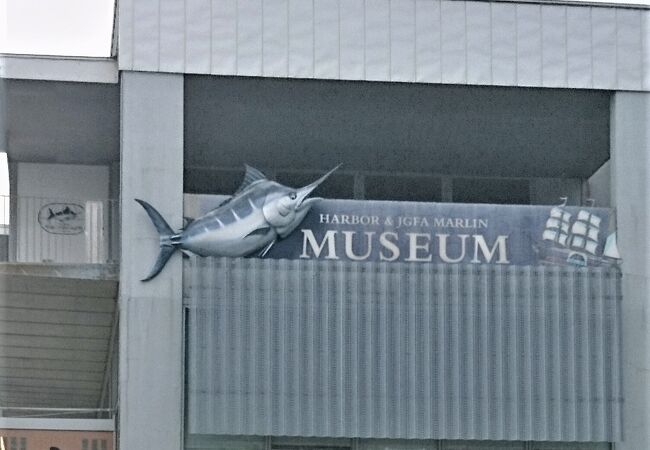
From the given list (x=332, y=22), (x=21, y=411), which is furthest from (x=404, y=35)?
(x=21, y=411)

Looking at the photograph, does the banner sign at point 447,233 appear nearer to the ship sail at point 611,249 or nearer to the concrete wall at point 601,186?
the ship sail at point 611,249

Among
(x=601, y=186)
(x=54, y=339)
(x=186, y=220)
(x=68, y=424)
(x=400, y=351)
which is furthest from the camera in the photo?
(x=54, y=339)

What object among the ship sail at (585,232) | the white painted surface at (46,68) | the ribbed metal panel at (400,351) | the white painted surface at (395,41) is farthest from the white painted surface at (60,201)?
the ship sail at (585,232)

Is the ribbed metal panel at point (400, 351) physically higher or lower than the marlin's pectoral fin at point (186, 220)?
lower

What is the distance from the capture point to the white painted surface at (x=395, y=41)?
23.5 metres

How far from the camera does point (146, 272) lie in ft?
76.2

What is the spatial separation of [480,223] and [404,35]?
126 inches

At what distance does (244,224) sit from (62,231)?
3943 millimetres

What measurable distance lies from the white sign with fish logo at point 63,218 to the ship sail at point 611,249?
28.5 feet

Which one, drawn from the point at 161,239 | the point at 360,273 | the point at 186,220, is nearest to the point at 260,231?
the point at 186,220

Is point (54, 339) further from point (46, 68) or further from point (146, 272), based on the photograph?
point (46, 68)

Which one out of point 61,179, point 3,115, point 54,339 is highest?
point 3,115

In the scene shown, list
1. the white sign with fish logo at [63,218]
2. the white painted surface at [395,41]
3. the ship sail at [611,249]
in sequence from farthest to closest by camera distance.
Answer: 1. the white sign with fish logo at [63,218]
2. the ship sail at [611,249]
3. the white painted surface at [395,41]

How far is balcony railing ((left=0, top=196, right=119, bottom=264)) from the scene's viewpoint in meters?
25.6
